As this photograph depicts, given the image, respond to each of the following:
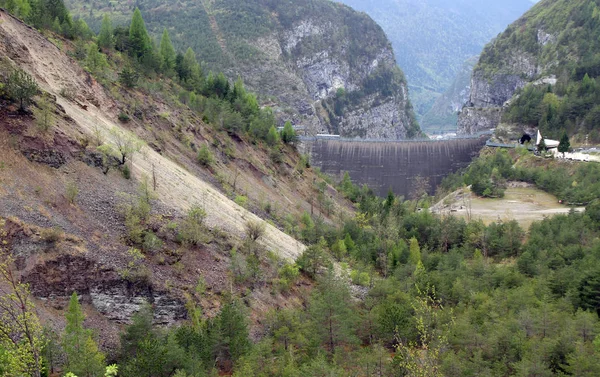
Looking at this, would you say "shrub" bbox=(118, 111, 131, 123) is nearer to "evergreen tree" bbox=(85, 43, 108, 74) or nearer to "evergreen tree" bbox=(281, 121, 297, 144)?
"evergreen tree" bbox=(85, 43, 108, 74)

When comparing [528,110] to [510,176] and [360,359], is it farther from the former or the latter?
[360,359]

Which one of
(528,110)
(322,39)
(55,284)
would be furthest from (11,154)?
(322,39)

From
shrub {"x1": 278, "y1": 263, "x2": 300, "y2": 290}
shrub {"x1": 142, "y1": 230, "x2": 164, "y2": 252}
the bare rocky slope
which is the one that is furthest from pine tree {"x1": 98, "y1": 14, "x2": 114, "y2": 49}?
shrub {"x1": 278, "y1": 263, "x2": 300, "y2": 290}

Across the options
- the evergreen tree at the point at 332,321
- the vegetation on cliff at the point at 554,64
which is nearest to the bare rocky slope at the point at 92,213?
the evergreen tree at the point at 332,321

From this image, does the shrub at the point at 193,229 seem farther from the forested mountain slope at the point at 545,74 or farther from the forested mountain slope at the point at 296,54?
the forested mountain slope at the point at 296,54

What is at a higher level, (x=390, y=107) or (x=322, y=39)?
(x=322, y=39)

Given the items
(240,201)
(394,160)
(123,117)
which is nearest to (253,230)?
(240,201)
